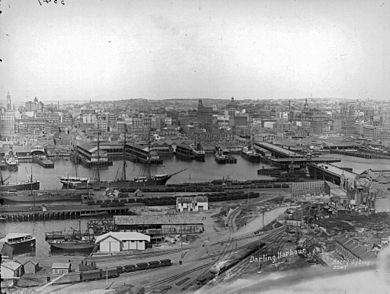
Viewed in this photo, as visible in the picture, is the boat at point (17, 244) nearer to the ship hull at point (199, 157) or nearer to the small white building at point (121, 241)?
the small white building at point (121, 241)

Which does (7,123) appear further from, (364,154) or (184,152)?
(364,154)

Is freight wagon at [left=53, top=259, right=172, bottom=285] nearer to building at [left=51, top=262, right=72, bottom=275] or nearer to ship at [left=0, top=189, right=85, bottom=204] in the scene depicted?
building at [left=51, top=262, right=72, bottom=275]

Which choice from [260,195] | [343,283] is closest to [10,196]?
[260,195]

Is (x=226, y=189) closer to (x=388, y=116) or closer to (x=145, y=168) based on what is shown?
(x=145, y=168)

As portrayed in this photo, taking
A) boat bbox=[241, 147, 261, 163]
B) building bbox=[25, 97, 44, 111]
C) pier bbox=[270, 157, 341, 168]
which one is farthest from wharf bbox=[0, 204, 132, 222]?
pier bbox=[270, 157, 341, 168]

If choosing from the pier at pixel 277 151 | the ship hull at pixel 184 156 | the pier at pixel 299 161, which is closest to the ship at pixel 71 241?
the ship hull at pixel 184 156

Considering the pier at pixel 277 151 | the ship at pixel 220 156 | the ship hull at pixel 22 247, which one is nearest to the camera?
the ship hull at pixel 22 247
